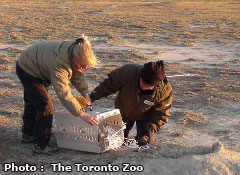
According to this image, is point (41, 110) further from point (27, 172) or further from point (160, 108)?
point (160, 108)

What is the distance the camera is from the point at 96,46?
47.5 feet

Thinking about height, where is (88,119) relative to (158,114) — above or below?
above

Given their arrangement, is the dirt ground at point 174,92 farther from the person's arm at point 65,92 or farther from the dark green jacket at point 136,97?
the person's arm at point 65,92

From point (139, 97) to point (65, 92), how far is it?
2.93ft

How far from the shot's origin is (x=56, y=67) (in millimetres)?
4461

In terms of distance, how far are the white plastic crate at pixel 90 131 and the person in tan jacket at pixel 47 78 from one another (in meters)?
0.16

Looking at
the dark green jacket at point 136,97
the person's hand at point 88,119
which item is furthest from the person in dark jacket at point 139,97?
the person's hand at point 88,119

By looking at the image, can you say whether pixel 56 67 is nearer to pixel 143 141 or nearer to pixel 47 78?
pixel 47 78

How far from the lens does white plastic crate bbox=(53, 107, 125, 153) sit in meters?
4.82

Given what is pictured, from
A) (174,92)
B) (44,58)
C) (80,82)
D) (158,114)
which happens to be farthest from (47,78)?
(174,92)

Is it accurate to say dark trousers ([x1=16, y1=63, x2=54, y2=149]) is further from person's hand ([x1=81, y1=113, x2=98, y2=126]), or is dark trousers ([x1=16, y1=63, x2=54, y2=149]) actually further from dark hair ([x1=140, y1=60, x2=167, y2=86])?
dark hair ([x1=140, y1=60, x2=167, y2=86])

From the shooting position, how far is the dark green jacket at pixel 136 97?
4.84m

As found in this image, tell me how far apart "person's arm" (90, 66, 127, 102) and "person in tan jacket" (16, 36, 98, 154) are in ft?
0.59

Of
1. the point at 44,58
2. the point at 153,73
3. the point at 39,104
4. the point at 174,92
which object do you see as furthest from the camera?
the point at 174,92
